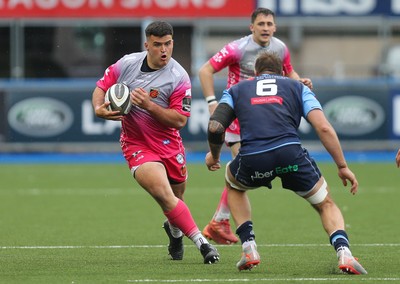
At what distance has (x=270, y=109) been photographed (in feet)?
30.8

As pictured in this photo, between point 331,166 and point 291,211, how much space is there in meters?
7.20

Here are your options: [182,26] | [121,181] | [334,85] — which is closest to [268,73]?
[121,181]

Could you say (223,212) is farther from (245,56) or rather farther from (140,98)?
(140,98)

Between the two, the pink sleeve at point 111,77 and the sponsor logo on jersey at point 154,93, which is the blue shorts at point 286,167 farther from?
the pink sleeve at point 111,77

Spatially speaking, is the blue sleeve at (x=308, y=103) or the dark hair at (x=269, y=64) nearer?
the blue sleeve at (x=308, y=103)

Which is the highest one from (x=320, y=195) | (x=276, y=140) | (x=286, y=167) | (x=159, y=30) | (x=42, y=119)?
(x=159, y=30)

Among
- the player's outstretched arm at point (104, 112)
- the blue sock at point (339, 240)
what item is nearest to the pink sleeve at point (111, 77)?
the player's outstretched arm at point (104, 112)

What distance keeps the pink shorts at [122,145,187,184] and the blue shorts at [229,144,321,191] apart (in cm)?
108

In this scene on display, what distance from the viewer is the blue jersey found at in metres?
9.38

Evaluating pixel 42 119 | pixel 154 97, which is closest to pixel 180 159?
pixel 154 97

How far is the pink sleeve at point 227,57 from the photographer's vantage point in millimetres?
12594

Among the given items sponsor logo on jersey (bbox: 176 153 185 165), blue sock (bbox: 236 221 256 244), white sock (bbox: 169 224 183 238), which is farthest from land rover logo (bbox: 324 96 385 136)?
blue sock (bbox: 236 221 256 244)

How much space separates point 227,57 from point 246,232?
3.51 metres

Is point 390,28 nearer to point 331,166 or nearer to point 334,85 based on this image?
point 334,85
